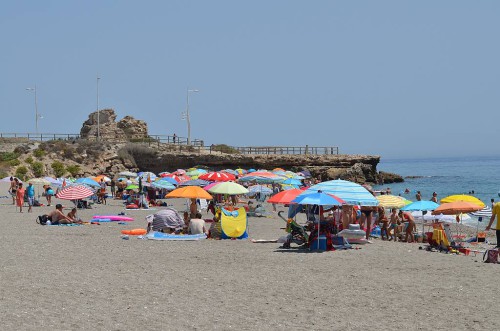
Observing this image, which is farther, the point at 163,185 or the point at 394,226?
the point at 163,185

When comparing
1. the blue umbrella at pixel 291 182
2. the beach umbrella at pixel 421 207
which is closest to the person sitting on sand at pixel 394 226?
the beach umbrella at pixel 421 207

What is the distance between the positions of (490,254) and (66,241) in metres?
8.66

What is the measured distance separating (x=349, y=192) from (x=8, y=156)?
4136 cm

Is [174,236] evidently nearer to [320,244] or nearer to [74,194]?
[320,244]

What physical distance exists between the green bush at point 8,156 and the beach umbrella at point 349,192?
39.9 m

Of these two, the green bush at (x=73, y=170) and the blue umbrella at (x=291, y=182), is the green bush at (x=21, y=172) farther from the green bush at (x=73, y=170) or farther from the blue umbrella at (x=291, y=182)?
the blue umbrella at (x=291, y=182)

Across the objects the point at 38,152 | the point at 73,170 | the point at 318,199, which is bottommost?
the point at 73,170

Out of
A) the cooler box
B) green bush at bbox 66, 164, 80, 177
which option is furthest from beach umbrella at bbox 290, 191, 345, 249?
green bush at bbox 66, 164, 80, 177

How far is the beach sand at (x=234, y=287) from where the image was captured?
25.9 feet

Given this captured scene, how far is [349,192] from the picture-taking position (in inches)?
585

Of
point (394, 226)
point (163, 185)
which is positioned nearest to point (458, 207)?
point (394, 226)

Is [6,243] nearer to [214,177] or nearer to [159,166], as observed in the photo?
[214,177]

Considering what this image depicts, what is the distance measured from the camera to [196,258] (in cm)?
1245

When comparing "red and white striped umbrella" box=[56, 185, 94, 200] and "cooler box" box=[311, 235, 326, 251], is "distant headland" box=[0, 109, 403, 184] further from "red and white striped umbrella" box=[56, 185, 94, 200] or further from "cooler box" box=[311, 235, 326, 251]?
"cooler box" box=[311, 235, 326, 251]
